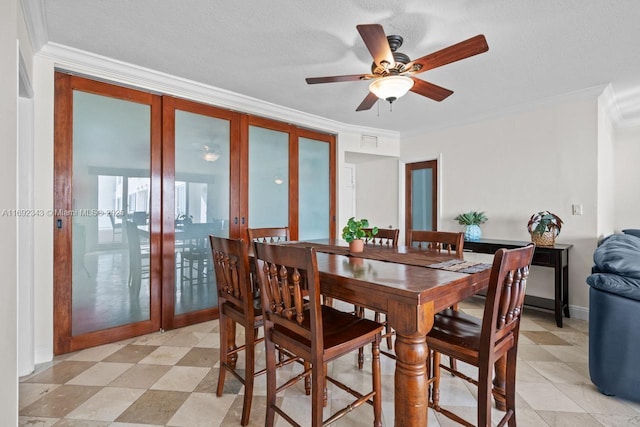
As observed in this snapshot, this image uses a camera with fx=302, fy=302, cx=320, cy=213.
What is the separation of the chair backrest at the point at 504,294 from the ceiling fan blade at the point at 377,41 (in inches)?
49.7

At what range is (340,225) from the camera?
4.52 metres

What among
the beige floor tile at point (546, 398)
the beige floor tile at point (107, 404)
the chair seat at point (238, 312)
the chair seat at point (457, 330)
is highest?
the chair seat at point (457, 330)

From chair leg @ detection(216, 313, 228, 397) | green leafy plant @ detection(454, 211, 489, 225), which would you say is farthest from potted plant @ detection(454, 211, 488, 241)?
chair leg @ detection(216, 313, 228, 397)

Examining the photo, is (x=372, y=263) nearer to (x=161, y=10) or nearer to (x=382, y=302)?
(x=382, y=302)

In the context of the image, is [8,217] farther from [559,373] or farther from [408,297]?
[559,373]

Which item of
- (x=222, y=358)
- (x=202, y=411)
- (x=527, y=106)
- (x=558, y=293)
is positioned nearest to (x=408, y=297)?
(x=222, y=358)

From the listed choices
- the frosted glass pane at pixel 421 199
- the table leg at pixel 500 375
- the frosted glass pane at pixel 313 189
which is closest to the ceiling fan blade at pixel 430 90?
the table leg at pixel 500 375

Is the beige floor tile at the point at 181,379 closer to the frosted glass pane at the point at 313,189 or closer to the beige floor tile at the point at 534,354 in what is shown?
the frosted glass pane at the point at 313,189

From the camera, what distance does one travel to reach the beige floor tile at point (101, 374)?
2.05 meters

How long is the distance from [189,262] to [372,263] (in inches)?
85.5

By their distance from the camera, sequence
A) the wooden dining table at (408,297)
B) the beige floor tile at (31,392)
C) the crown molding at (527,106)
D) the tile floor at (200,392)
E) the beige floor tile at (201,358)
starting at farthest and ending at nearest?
the crown molding at (527,106)
the beige floor tile at (201,358)
the beige floor tile at (31,392)
the tile floor at (200,392)
the wooden dining table at (408,297)

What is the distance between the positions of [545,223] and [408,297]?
2.89 m

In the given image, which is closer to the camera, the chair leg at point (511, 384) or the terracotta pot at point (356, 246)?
the chair leg at point (511, 384)

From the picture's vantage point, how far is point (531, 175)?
357 cm
